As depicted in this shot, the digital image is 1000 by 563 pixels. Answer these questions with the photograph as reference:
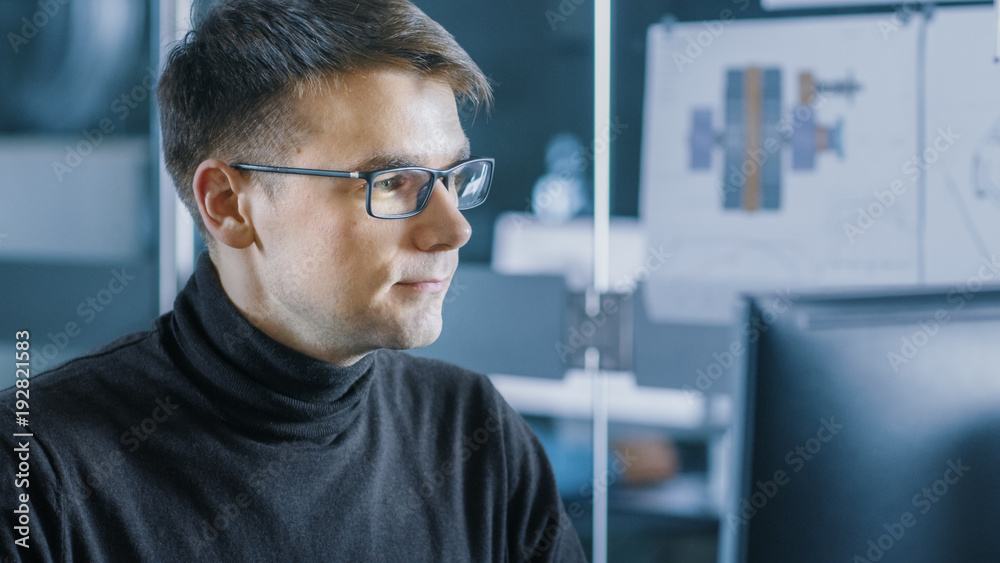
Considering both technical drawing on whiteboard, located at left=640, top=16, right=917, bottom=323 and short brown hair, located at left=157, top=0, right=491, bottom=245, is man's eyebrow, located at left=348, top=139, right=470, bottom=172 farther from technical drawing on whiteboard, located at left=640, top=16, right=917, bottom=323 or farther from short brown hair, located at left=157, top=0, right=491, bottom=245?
technical drawing on whiteboard, located at left=640, top=16, right=917, bottom=323

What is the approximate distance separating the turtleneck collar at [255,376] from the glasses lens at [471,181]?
0.91 feet

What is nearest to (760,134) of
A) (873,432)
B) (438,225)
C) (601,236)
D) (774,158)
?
(774,158)

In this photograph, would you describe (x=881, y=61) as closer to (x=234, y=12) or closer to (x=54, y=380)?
(x=234, y=12)

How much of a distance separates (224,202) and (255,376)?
245 millimetres

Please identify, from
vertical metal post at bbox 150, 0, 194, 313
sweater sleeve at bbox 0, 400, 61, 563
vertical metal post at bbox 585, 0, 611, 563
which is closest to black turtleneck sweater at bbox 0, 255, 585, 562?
sweater sleeve at bbox 0, 400, 61, 563

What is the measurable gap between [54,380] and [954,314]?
1023mm

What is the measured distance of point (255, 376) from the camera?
1.02m

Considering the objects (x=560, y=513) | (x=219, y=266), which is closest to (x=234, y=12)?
(x=219, y=266)

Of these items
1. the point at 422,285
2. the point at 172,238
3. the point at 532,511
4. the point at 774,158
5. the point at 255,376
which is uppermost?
the point at 774,158

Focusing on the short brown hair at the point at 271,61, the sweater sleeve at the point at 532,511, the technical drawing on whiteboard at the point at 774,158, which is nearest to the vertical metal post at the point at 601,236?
the technical drawing on whiteboard at the point at 774,158

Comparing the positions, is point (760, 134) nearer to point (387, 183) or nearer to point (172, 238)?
point (387, 183)

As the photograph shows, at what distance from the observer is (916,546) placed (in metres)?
0.79

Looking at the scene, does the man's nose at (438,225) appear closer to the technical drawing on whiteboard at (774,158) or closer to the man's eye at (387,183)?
the man's eye at (387,183)

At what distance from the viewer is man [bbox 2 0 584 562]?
98 cm
